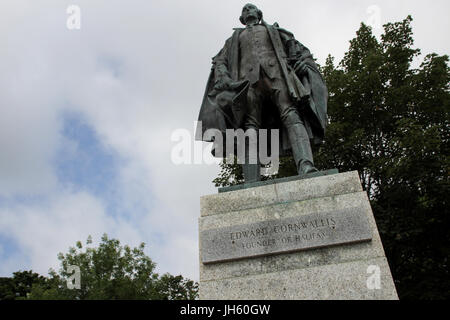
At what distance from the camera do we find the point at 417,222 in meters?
13.6

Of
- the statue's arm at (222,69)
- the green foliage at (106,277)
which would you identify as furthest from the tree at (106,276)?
the statue's arm at (222,69)

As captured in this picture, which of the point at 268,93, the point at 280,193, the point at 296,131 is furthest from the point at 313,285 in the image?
the point at 268,93

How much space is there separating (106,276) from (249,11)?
854 inches

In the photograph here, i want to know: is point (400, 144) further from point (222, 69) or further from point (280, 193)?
Answer: point (280, 193)

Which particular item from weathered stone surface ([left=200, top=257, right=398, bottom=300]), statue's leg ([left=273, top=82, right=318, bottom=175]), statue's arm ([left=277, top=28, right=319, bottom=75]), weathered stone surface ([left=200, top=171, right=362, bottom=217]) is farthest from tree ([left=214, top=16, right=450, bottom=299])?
weathered stone surface ([left=200, top=257, right=398, bottom=300])

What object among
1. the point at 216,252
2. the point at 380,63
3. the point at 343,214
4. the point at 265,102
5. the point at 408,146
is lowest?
the point at 216,252

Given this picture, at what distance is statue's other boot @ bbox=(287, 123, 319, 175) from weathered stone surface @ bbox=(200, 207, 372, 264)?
1.02 m

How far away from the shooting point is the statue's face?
7.21 meters

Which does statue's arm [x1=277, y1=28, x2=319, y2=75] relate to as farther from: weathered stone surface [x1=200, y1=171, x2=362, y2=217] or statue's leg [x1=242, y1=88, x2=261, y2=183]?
weathered stone surface [x1=200, y1=171, x2=362, y2=217]

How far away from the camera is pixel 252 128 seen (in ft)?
19.8
